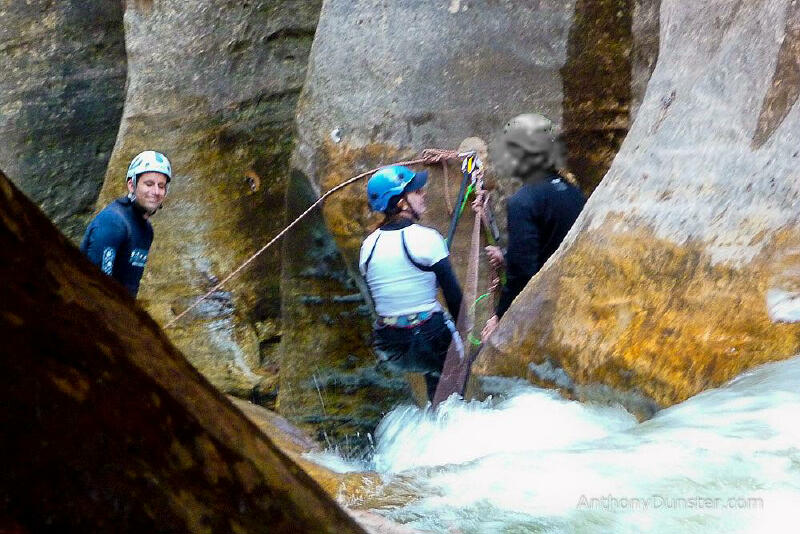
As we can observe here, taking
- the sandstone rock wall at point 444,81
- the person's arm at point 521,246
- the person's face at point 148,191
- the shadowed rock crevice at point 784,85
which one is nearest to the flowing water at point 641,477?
the shadowed rock crevice at point 784,85

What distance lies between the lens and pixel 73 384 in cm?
116

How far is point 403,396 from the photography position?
6836 millimetres

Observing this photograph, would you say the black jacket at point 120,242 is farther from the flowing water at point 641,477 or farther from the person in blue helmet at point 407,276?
the flowing water at point 641,477

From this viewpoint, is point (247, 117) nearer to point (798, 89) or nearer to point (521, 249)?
point (521, 249)

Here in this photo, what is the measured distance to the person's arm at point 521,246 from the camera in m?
4.48

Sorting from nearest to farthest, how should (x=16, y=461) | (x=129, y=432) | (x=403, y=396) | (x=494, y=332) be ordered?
(x=16, y=461), (x=129, y=432), (x=494, y=332), (x=403, y=396)

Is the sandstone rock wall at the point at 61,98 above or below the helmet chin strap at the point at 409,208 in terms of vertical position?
above

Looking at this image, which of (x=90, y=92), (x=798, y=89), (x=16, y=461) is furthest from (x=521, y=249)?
(x=90, y=92)

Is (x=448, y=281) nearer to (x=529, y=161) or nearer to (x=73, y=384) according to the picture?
(x=529, y=161)

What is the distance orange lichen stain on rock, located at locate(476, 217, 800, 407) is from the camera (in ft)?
10.7

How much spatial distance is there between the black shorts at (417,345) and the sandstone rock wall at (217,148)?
122 inches

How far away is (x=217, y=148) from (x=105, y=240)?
147 inches

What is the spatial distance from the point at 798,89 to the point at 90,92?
23.5 ft

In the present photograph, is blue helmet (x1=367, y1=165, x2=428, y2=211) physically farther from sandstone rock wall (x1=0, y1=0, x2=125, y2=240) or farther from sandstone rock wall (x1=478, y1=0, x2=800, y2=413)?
sandstone rock wall (x1=0, y1=0, x2=125, y2=240)
